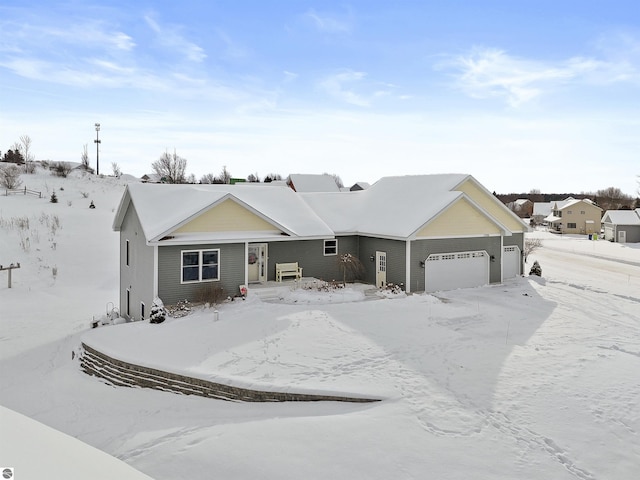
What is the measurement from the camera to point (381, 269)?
2302cm

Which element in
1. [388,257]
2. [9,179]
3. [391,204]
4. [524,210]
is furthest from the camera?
[524,210]

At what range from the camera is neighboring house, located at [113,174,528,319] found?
18922 millimetres

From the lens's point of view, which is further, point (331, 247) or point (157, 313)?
point (331, 247)

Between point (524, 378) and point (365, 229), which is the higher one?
point (365, 229)

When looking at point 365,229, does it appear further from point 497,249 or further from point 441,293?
point 497,249

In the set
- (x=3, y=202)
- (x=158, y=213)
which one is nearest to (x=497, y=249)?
(x=158, y=213)

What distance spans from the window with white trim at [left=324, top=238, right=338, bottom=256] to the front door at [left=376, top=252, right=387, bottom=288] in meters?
2.10

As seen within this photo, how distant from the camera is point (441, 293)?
874 inches

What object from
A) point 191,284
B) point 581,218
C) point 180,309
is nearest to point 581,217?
point 581,218

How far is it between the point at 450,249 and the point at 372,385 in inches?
513

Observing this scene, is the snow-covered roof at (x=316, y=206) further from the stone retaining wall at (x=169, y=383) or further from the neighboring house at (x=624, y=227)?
the neighboring house at (x=624, y=227)

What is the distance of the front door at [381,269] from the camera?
74.7ft

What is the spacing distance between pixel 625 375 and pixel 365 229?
43.4 ft

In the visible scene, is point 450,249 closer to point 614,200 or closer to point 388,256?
point 388,256
